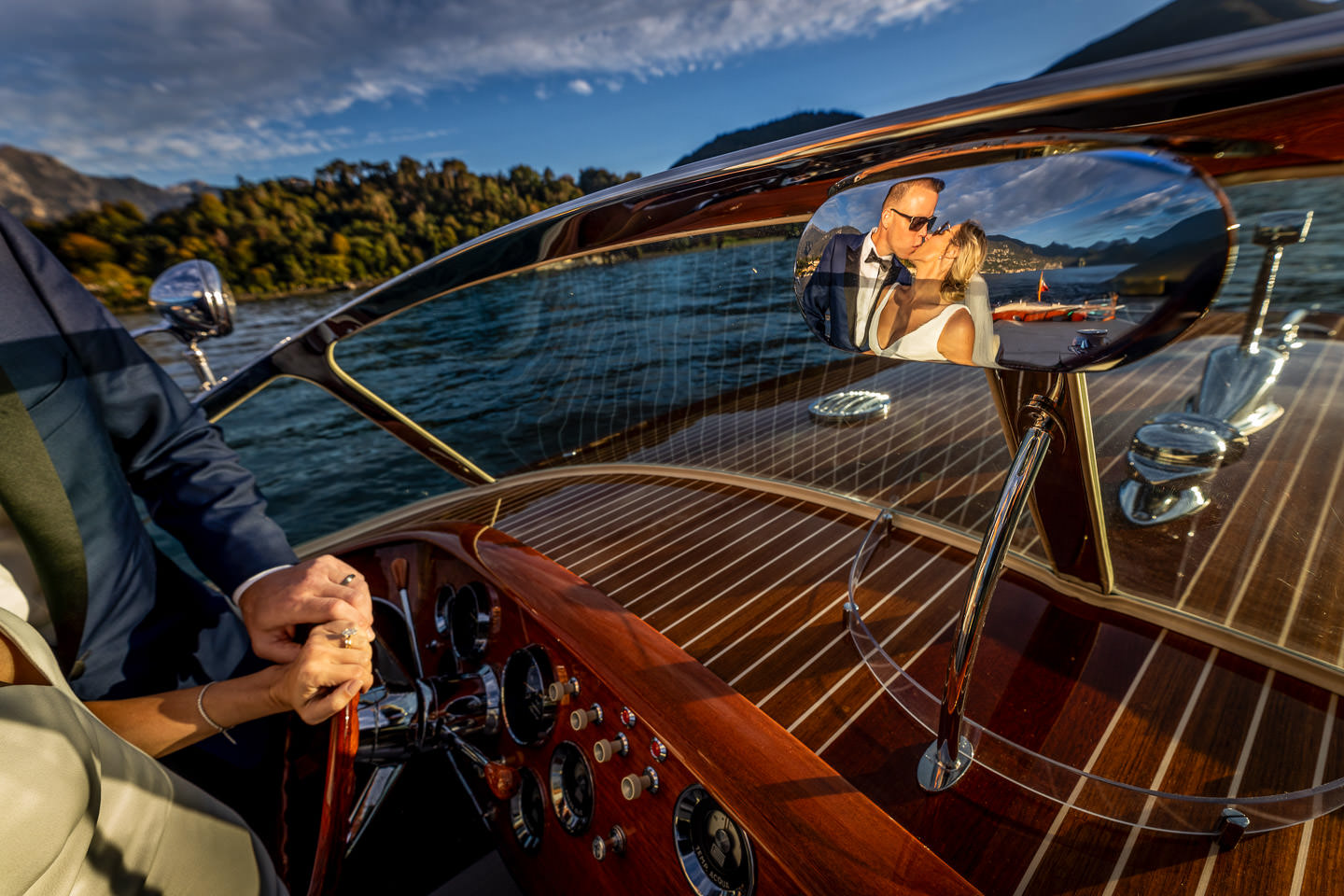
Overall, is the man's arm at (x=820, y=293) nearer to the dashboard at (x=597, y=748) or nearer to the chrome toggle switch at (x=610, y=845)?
the dashboard at (x=597, y=748)

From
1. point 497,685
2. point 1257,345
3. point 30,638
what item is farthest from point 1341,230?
point 30,638

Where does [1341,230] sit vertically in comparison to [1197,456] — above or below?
above

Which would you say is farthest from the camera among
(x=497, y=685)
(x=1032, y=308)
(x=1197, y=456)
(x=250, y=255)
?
(x=250, y=255)

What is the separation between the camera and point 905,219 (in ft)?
1.10

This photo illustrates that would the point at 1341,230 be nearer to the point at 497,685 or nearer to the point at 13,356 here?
the point at 497,685

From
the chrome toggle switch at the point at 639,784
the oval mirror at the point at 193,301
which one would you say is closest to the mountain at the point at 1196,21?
the chrome toggle switch at the point at 639,784

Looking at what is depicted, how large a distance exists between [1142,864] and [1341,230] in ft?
2.25

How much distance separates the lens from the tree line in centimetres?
2006

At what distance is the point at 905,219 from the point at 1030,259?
2.7 inches

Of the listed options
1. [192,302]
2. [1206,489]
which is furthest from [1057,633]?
[192,302]

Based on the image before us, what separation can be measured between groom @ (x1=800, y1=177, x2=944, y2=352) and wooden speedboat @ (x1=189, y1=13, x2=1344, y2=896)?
0.15 ft

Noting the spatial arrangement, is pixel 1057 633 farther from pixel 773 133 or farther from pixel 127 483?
pixel 127 483

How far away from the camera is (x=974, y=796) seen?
679 mm

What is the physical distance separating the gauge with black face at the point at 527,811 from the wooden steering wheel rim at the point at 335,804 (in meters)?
0.29
